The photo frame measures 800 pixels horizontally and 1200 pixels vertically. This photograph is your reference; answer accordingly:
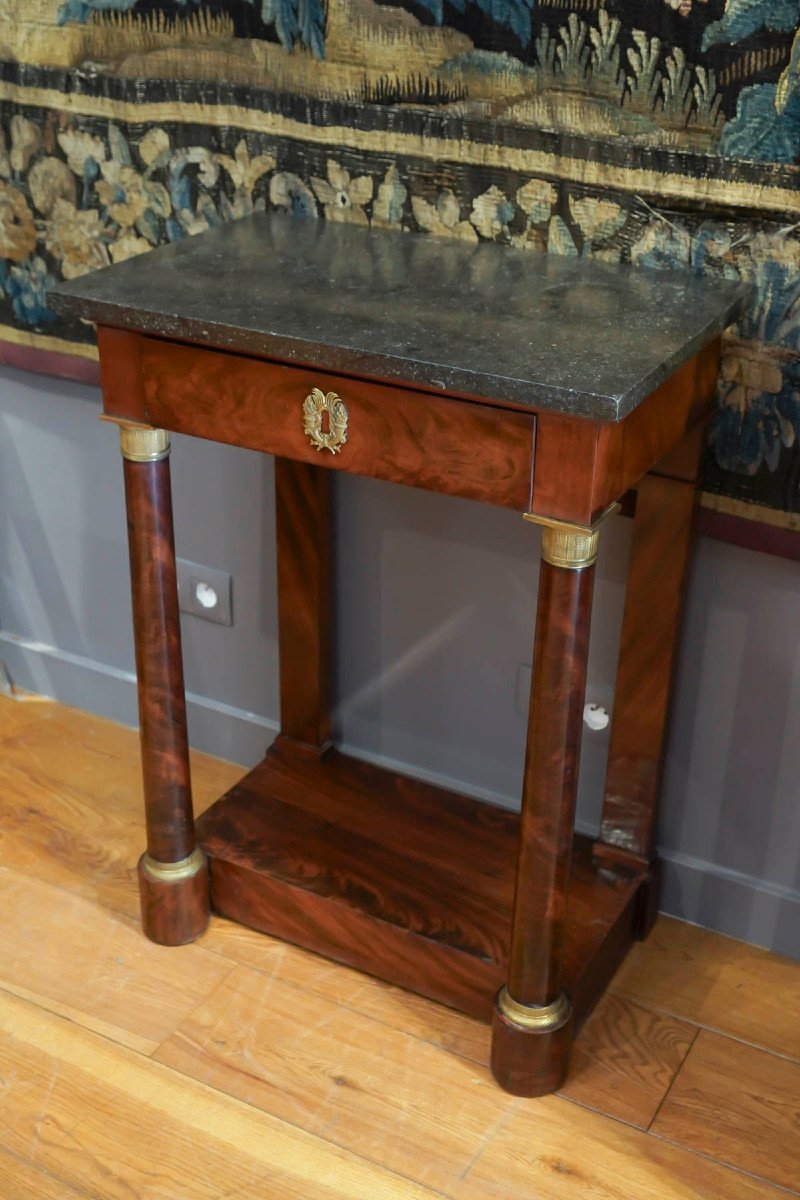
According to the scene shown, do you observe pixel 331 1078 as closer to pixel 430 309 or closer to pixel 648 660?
pixel 648 660

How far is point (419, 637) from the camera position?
217 cm

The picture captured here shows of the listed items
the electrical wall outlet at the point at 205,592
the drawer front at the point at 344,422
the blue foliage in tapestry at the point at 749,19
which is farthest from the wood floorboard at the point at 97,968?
the blue foliage in tapestry at the point at 749,19

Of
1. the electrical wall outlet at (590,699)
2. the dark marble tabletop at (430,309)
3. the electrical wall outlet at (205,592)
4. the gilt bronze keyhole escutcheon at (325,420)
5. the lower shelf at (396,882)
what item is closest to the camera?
the dark marble tabletop at (430,309)

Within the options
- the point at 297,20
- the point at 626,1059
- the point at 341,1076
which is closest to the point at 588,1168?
the point at 626,1059

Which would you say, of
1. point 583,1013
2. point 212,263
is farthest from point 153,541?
point 583,1013

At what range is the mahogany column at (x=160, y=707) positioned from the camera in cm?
175

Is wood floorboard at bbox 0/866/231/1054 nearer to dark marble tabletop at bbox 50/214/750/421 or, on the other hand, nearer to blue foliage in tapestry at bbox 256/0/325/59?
dark marble tabletop at bbox 50/214/750/421

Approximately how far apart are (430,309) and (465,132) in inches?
13.7

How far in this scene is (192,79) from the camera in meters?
1.97

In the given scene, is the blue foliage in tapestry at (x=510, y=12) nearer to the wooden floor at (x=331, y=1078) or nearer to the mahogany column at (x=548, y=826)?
the mahogany column at (x=548, y=826)

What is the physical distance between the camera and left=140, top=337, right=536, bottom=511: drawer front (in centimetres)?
147

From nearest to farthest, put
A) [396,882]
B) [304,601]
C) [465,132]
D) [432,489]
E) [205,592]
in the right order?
1. [432,489]
2. [465,132]
3. [396,882]
4. [304,601]
5. [205,592]

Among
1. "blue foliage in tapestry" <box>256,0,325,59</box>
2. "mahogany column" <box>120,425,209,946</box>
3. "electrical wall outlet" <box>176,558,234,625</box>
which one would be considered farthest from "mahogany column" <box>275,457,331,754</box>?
"blue foliage in tapestry" <box>256,0,325,59</box>

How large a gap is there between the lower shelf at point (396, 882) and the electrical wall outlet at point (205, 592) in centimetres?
29
